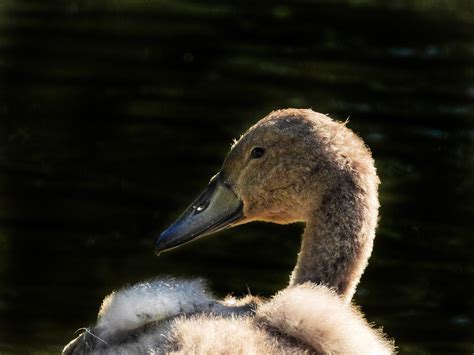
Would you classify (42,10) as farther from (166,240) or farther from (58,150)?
(166,240)

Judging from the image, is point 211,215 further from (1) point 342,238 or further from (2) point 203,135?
(2) point 203,135

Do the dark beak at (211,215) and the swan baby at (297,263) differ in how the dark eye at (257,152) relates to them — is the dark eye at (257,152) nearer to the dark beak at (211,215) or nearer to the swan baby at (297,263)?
the swan baby at (297,263)

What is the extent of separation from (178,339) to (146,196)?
5427 millimetres

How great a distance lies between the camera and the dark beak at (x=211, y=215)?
7.87 m

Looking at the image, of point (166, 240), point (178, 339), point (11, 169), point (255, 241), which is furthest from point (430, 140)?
point (178, 339)

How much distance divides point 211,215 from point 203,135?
16.1 ft

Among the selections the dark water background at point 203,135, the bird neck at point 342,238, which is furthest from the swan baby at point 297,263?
the dark water background at point 203,135

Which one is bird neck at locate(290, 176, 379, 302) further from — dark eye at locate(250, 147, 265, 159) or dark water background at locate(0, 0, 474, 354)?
dark water background at locate(0, 0, 474, 354)

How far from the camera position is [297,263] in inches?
297

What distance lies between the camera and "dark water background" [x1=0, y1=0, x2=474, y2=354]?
33.2ft

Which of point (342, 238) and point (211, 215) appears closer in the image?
point (342, 238)

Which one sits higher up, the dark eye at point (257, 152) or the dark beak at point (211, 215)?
the dark eye at point (257, 152)

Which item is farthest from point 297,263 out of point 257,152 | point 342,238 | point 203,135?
point 203,135

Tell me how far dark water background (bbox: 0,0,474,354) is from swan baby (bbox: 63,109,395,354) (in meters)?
1.87
